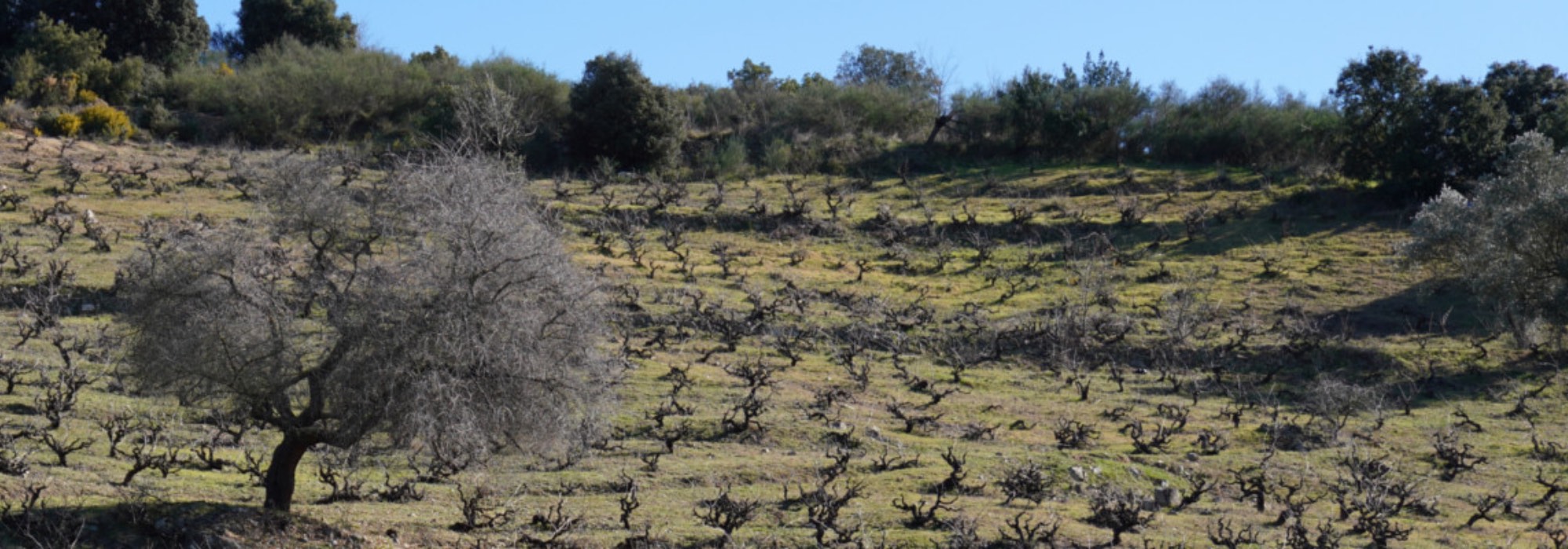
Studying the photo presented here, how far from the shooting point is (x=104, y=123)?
142 ft

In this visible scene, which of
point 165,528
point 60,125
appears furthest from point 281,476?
point 60,125

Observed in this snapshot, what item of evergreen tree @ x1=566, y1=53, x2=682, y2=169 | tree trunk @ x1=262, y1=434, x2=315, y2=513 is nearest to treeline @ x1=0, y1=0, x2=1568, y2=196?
evergreen tree @ x1=566, y1=53, x2=682, y2=169

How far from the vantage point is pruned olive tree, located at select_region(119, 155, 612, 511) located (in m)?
13.4

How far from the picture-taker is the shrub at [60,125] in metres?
42.2

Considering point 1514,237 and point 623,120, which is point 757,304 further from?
point 623,120

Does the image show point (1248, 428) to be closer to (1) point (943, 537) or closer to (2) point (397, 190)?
→ (1) point (943, 537)

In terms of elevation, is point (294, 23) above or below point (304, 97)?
above

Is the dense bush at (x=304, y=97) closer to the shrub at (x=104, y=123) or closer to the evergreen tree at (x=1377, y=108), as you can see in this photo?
the shrub at (x=104, y=123)

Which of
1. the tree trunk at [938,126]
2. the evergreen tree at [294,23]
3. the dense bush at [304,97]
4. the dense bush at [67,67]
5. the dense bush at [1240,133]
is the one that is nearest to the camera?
the dense bush at [67,67]

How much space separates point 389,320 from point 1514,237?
2451cm

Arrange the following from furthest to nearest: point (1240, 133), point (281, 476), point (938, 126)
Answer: point (938, 126)
point (1240, 133)
point (281, 476)

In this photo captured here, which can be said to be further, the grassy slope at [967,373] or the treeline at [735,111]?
the treeline at [735,111]

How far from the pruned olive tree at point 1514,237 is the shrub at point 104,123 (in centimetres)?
3575

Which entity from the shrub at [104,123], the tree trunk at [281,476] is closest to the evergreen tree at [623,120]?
the shrub at [104,123]
